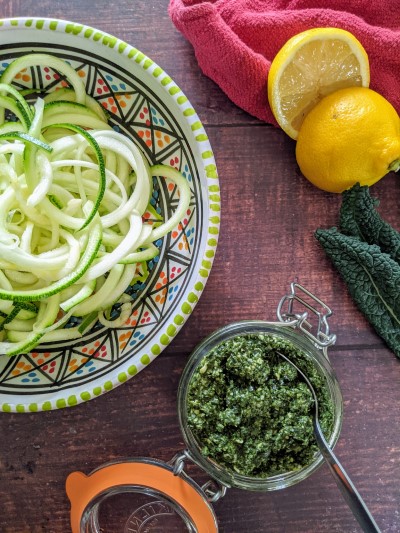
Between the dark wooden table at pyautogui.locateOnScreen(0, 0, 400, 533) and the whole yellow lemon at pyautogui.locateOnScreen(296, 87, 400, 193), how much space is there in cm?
11

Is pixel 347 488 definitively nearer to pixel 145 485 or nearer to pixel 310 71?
pixel 145 485

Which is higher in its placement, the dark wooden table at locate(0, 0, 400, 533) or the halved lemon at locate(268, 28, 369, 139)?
→ the halved lemon at locate(268, 28, 369, 139)

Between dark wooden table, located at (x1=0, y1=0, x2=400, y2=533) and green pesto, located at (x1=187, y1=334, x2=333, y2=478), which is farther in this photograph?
dark wooden table, located at (x1=0, y1=0, x2=400, y2=533)

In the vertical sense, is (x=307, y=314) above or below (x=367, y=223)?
below

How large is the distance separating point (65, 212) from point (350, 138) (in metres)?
0.67

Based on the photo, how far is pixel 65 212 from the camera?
1.38 meters

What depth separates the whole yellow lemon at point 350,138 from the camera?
1.42 metres

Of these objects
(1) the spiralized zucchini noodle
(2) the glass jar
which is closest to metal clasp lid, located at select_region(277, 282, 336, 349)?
(2) the glass jar

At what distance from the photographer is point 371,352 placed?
1.58 m

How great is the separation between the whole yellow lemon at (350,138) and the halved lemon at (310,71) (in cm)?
3

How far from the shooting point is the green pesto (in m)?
1.34

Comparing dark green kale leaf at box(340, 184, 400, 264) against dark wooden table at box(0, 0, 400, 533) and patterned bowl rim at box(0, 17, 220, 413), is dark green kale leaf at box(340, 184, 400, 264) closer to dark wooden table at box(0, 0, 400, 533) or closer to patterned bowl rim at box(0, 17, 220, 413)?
dark wooden table at box(0, 0, 400, 533)

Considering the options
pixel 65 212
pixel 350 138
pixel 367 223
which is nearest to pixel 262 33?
pixel 350 138

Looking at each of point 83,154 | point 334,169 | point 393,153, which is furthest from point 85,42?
point 393,153
